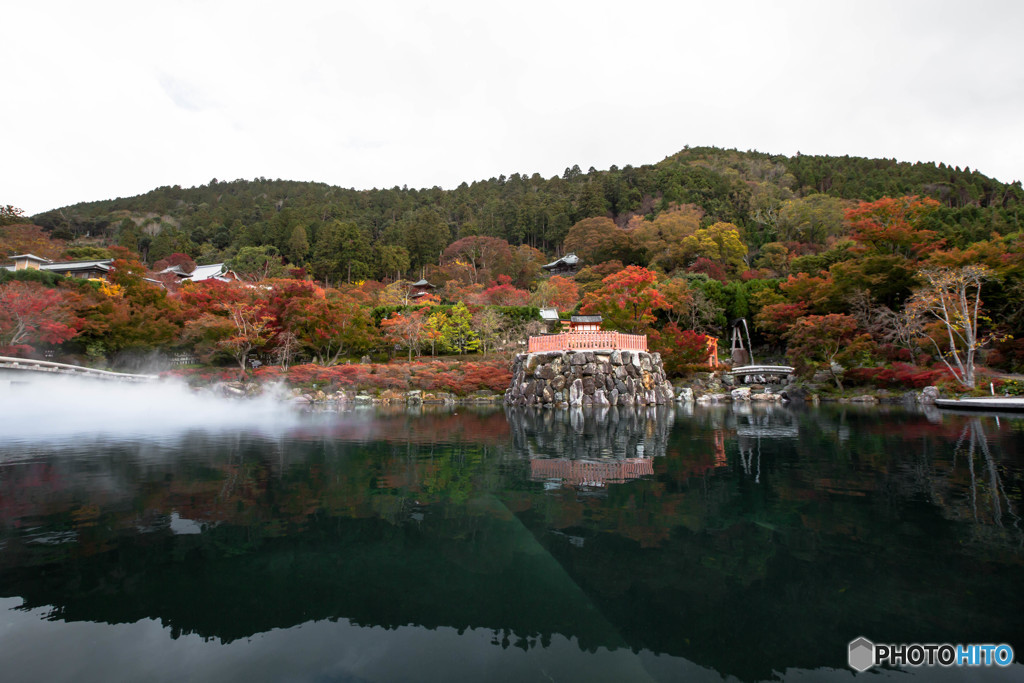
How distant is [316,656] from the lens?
7.33 ft

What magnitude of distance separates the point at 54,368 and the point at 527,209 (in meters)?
49.9

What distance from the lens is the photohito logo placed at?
2170 mm

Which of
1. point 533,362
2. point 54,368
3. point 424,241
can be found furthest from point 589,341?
point 424,241

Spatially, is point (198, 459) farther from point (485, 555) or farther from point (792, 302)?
point (792, 302)

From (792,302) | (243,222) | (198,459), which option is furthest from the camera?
(243,222)

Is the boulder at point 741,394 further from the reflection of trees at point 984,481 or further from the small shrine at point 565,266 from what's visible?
the small shrine at point 565,266

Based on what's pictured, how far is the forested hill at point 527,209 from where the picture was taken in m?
50.1

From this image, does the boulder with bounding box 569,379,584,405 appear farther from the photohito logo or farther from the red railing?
the photohito logo

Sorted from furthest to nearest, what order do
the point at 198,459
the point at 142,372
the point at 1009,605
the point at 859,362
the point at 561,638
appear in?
the point at 142,372, the point at 859,362, the point at 198,459, the point at 1009,605, the point at 561,638

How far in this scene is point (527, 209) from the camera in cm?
6072

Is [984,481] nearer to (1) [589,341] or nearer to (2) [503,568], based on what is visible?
(2) [503,568]

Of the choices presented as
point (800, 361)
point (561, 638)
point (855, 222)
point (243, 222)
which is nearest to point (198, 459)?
point (561, 638)

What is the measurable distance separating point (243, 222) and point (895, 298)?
72.3 meters

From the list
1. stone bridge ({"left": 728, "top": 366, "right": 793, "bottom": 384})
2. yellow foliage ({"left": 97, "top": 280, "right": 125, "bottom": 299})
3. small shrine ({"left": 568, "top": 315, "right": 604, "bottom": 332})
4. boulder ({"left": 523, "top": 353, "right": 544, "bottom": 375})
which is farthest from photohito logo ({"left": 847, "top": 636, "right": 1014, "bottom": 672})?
yellow foliage ({"left": 97, "top": 280, "right": 125, "bottom": 299})
